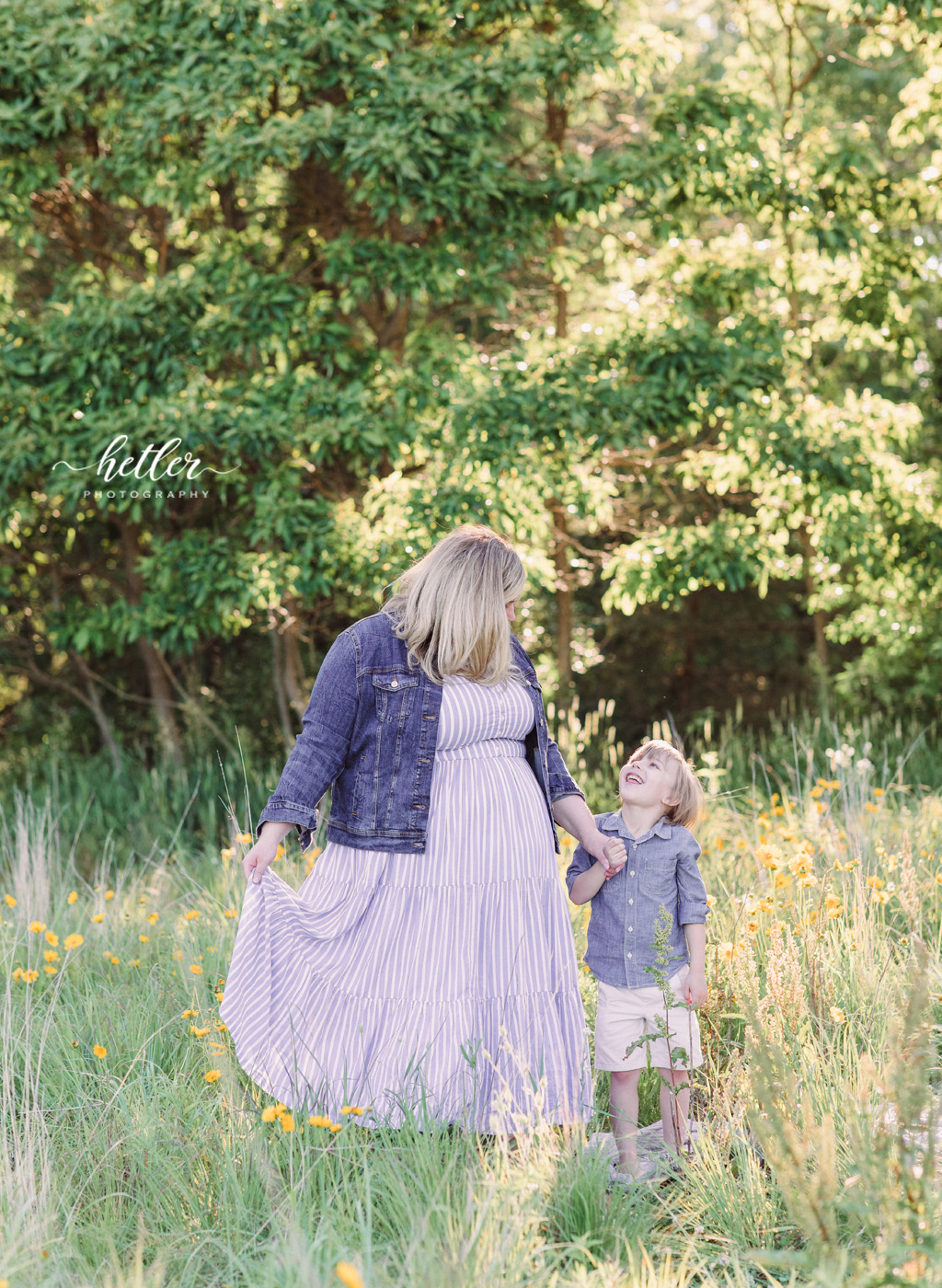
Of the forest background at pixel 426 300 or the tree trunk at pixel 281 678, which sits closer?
the forest background at pixel 426 300

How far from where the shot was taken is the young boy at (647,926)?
263 centimetres

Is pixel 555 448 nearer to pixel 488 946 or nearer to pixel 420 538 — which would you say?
pixel 420 538

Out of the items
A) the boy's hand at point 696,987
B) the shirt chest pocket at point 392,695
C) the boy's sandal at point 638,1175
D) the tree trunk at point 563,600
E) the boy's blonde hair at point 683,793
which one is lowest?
the boy's sandal at point 638,1175

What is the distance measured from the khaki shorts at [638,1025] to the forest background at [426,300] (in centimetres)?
303

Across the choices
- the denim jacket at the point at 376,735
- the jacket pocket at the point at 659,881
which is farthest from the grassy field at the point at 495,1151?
the denim jacket at the point at 376,735

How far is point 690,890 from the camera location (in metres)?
2.68

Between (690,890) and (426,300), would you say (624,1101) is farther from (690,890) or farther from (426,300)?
(426,300)

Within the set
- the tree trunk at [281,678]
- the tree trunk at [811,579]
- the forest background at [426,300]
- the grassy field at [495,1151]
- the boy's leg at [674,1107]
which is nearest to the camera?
the grassy field at [495,1151]

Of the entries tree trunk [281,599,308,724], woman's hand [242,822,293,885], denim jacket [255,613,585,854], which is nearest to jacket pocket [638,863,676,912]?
denim jacket [255,613,585,854]

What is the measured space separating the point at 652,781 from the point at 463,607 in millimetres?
610

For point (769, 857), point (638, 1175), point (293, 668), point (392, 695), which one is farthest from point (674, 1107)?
point (293, 668)

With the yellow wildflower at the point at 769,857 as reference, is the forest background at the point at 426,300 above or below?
above

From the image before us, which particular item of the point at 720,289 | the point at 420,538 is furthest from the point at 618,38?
the point at 420,538

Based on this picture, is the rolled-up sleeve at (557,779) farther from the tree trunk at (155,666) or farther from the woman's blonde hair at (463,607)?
the tree trunk at (155,666)
